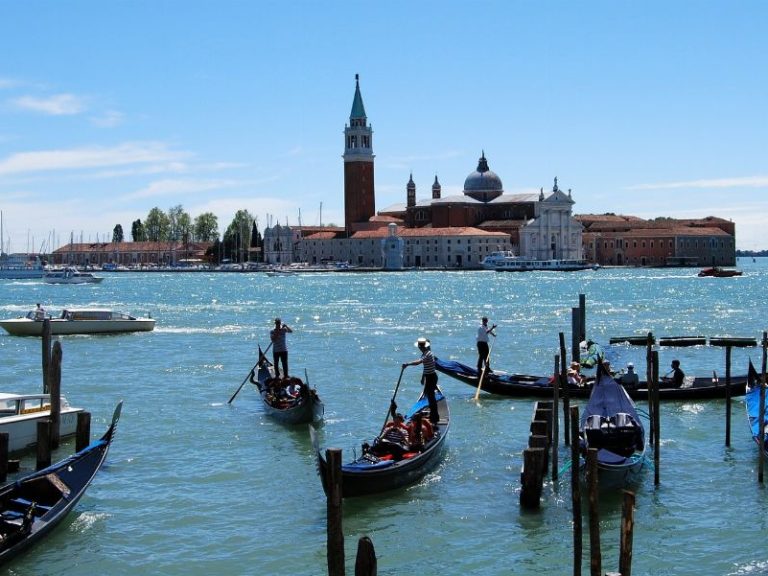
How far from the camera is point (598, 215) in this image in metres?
127

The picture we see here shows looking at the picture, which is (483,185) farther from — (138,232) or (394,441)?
(394,441)

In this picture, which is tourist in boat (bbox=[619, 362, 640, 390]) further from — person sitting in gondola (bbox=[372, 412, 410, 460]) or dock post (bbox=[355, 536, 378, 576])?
dock post (bbox=[355, 536, 378, 576])

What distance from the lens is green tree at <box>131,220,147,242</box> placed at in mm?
140250

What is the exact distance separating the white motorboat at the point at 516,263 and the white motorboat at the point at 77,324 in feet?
245

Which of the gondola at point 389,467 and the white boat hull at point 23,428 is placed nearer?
the gondola at point 389,467

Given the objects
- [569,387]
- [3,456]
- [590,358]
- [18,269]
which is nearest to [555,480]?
[3,456]

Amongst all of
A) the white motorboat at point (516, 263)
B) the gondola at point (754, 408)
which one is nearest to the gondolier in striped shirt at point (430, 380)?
the gondola at point (754, 408)

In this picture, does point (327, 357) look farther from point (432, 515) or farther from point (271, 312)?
point (271, 312)

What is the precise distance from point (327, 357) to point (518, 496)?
15071 millimetres

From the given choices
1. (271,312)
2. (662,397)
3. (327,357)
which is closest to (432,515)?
(662,397)

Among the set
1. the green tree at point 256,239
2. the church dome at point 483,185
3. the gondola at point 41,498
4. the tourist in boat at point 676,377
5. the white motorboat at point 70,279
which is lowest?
the gondola at point 41,498

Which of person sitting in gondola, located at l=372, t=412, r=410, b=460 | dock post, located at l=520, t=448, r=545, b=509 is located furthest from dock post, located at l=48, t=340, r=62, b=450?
dock post, located at l=520, t=448, r=545, b=509

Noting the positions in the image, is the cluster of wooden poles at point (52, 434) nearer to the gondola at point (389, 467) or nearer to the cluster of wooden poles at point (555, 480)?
the gondola at point (389, 467)

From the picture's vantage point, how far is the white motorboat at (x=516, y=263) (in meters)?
105
